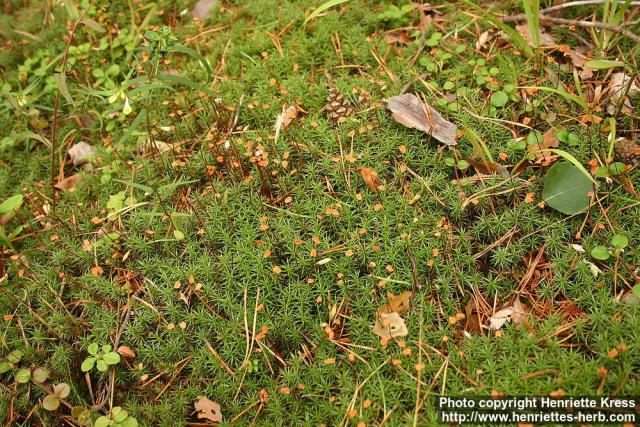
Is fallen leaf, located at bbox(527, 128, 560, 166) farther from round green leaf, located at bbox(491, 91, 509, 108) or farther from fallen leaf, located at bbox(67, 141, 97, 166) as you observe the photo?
fallen leaf, located at bbox(67, 141, 97, 166)

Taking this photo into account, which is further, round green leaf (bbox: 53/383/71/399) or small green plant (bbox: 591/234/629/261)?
round green leaf (bbox: 53/383/71/399)

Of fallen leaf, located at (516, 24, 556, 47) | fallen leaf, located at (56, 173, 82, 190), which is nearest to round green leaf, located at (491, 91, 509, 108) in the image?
fallen leaf, located at (516, 24, 556, 47)

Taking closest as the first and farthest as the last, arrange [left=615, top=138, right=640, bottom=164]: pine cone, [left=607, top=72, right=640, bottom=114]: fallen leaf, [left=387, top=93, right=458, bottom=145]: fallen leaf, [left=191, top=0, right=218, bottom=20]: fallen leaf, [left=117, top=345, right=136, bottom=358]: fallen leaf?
[left=117, top=345, right=136, bottom=358]: fallen leaf → [left=615, top=138, right=640, bottom=164]: pine cone → [left=607, top=72, right=640, bottom=114]: fallen leaf → [left=387, top=93, right=458, bottom=145]: fallen leaf → [left=191, top=0, right=218, bottom=20]: fallen leaf

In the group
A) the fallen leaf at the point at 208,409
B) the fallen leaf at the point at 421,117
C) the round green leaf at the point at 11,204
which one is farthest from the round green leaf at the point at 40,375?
the fallen leaf at the point at 421,117

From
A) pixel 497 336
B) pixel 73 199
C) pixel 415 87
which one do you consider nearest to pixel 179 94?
pixel 73 199

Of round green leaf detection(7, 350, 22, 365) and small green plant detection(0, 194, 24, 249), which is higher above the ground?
small green plant detection(0, 194, 24, 249)

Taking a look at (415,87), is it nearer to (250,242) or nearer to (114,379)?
(250,242)

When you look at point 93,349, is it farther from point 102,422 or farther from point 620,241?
point 620,241
